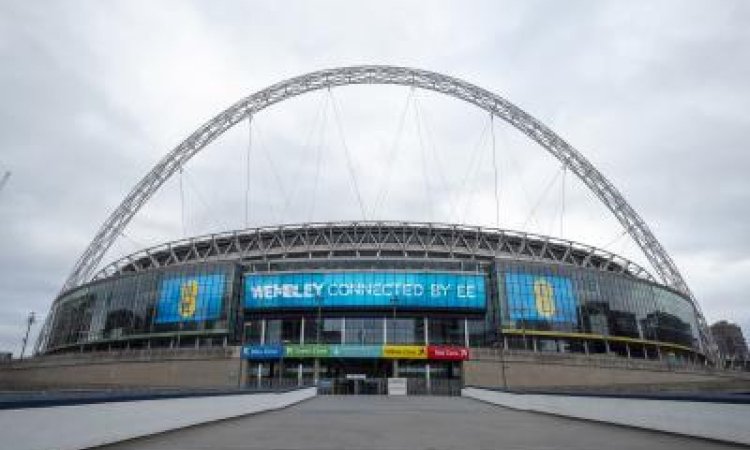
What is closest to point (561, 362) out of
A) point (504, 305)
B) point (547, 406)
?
point (504, 305)

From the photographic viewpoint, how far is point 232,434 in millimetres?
12781

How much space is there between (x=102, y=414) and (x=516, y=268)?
67.4 m

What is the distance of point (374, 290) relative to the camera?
6831cm

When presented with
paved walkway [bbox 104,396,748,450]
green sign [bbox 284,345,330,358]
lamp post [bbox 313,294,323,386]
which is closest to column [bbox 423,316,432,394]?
green sign [bbox 284,345,330,358]

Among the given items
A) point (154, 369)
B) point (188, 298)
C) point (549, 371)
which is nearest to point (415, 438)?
point (549, 371)

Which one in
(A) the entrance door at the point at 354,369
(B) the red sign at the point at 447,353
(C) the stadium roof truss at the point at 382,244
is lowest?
(A) the entrance door at the point at 354,369

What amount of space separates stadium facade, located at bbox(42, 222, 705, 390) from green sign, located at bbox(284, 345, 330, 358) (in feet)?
0.42

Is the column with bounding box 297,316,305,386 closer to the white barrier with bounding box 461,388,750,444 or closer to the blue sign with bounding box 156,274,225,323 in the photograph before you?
the blue sign with bounding box 156,274,225,323

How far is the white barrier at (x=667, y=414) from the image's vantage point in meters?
10.2

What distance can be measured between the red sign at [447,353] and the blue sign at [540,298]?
12639 mm

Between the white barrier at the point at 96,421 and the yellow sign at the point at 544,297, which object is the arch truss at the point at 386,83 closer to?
the yellow sign at the point at 544,297

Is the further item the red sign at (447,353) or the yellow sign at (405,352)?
the yellow sign at (405,352)

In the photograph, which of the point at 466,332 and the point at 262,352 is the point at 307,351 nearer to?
the point at 262,352

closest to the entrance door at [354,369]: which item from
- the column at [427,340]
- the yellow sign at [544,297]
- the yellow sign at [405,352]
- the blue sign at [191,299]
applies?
the yellow sign at [405,352]
